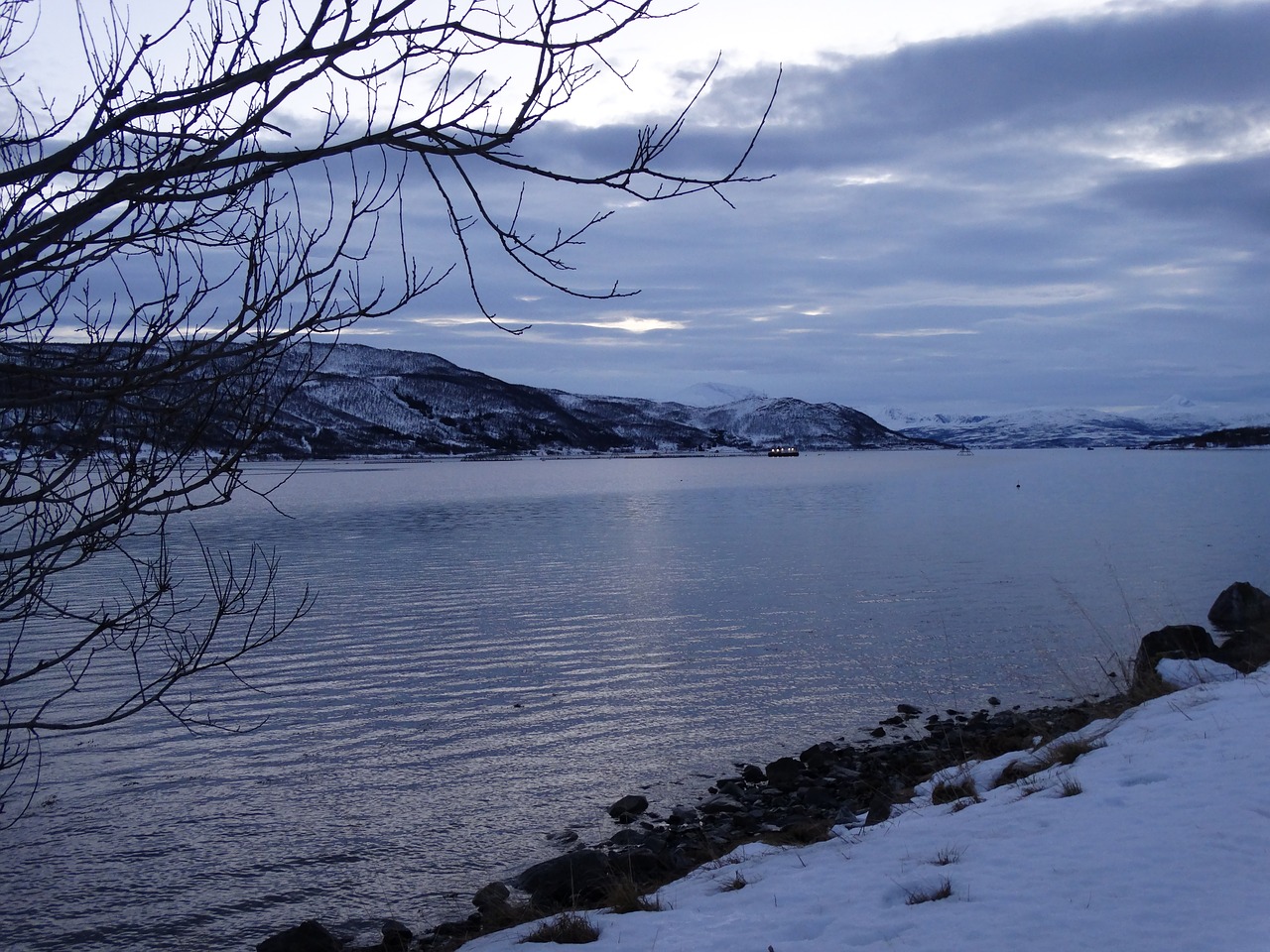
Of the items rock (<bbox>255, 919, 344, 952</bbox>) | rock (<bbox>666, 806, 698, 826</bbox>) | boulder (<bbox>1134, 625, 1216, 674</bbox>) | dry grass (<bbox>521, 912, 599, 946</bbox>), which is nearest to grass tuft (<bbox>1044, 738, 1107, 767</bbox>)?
rock (<bbox>666, 806, 698, 826</bbox>)

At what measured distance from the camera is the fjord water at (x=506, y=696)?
10.8m

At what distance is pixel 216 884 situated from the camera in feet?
34.8

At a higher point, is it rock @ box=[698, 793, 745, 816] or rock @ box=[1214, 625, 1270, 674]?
rock @ box=[1214, 625, 1270, 674]

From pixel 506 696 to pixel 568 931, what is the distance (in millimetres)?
10957

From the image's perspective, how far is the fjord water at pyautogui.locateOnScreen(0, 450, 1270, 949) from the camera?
10.8 meters

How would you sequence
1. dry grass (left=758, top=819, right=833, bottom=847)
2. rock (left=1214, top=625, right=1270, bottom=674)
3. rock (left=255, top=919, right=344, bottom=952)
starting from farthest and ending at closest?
rock (left=1214, top=625, right=1270, bottom=674) < dry grass (left=758, top=819, right=833, bottom=847) < rock (left=255, top=919, right=344, bottom=952)

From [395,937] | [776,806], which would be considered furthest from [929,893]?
[776,806]

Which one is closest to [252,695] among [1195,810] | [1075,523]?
[1195,810]

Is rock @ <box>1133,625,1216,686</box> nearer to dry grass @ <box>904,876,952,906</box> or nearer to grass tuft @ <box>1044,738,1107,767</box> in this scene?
grass tuft @ <box>1044,738,1107,767</box>

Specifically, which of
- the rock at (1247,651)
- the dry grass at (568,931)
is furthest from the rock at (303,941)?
the rock at (1247,651)

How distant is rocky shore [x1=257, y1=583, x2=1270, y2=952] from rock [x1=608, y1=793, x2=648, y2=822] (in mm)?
16

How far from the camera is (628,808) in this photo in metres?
12.3

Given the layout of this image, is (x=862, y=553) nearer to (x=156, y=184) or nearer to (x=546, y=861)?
(x=546, y=861)

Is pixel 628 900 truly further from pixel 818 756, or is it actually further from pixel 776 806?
pixel 818 756
